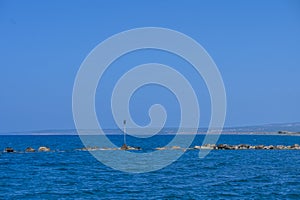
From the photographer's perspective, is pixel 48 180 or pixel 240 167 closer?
pixel 48 180

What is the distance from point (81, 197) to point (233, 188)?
1069 centimetres

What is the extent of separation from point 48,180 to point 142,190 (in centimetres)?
1008

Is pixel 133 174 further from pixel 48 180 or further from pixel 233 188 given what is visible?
pixel 233 188

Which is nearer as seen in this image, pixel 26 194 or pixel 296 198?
pixel 296 198

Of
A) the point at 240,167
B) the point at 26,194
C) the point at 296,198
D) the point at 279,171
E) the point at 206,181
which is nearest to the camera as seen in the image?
the point at 296,198

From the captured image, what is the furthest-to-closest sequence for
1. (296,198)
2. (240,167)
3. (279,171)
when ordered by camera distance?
(240,167), (279,171), (296,198)

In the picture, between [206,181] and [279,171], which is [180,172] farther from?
[279,171]

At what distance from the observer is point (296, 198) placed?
28531mm

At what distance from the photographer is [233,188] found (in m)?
31.7

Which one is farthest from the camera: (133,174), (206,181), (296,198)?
(133,174)

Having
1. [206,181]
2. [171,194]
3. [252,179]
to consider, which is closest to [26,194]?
[171,194]

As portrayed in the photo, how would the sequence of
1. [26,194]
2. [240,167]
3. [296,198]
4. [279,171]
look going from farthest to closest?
[240,167]
[279,171]
[26,194]
[296,198]

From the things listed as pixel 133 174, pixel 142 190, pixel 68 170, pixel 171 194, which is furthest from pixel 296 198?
pixel 68 170

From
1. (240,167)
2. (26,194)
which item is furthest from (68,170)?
(240,167)
